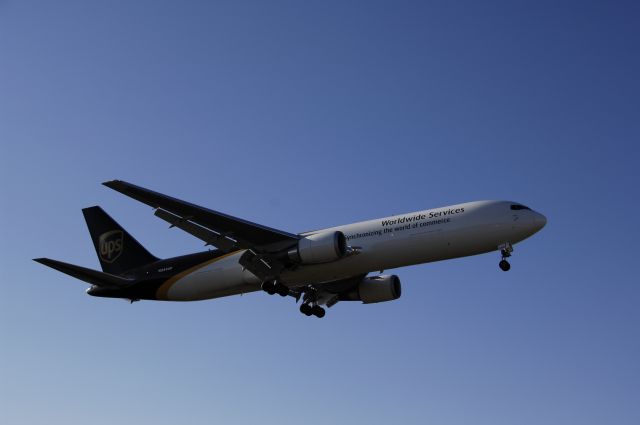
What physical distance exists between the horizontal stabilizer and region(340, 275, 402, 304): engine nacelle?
39.7ft

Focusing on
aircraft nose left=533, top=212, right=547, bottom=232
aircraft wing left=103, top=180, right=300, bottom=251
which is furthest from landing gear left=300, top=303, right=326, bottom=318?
A: aircraft nose left=533, top=212, right=547, bottom=232

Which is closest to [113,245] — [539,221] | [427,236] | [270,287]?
[270,287]

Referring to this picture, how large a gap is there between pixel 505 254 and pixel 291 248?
973 cm

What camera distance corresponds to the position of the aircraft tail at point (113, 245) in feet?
142

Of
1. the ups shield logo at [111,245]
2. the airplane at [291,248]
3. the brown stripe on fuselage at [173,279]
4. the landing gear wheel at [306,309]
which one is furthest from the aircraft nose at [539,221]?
the ups shield logo at [111,245]

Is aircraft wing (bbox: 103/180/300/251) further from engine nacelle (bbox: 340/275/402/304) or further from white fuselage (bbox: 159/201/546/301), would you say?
engine nacelle (bbox: 340/275/402/304)

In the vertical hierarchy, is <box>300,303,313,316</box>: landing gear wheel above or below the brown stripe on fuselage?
below

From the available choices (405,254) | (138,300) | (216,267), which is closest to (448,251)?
(405,254)

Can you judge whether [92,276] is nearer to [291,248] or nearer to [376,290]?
[291,248]

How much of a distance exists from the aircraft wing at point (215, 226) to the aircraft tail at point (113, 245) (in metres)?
6.98

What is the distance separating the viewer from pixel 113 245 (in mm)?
44531

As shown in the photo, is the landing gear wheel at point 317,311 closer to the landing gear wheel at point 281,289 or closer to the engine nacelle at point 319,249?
the landing gear wheel at point 281,289

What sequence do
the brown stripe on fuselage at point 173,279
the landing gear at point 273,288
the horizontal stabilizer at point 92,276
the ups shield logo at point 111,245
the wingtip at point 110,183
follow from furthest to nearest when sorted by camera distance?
the ups shield logo at point 111,245 < the brown stripe on fuselage at point 173,279 < the horizontal stabilizer at point 92,276 < the landing gear at point 273,288 < the wingtip at point 110,183

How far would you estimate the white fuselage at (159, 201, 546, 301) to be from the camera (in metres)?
34.5
